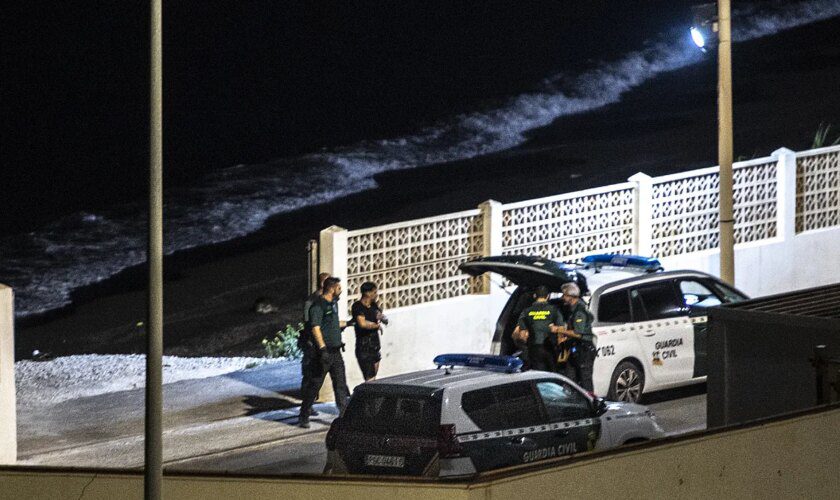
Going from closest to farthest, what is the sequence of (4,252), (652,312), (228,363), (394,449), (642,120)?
(394,449), (652,312), (228,363), (4,252), (642,120)

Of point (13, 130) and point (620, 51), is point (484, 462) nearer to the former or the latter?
point (13, 130)

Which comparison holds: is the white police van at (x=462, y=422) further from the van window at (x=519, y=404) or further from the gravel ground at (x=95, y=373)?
the gravel ground at (x=95, y=373)

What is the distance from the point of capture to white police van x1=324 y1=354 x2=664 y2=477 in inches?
450

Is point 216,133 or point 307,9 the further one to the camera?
point 307,9

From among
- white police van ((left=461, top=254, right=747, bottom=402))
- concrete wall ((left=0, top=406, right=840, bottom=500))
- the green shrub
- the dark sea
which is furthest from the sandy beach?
concrete wall ((left=0, top=406, right=840, bottom=500))

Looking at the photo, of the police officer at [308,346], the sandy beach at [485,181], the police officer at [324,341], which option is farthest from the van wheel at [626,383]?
the sandy beach at [485,181]

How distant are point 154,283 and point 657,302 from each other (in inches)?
402

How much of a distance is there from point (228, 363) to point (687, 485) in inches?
403

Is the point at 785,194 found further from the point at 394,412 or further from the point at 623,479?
the point at 623,479

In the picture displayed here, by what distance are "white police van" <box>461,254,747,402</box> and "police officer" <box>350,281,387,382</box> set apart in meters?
1.15

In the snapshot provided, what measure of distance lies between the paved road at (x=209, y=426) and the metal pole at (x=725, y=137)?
185cm

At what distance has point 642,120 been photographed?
3878 centimetres

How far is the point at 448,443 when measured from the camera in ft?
37.3

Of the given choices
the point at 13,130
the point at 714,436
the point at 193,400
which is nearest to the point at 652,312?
the point at 193,400
